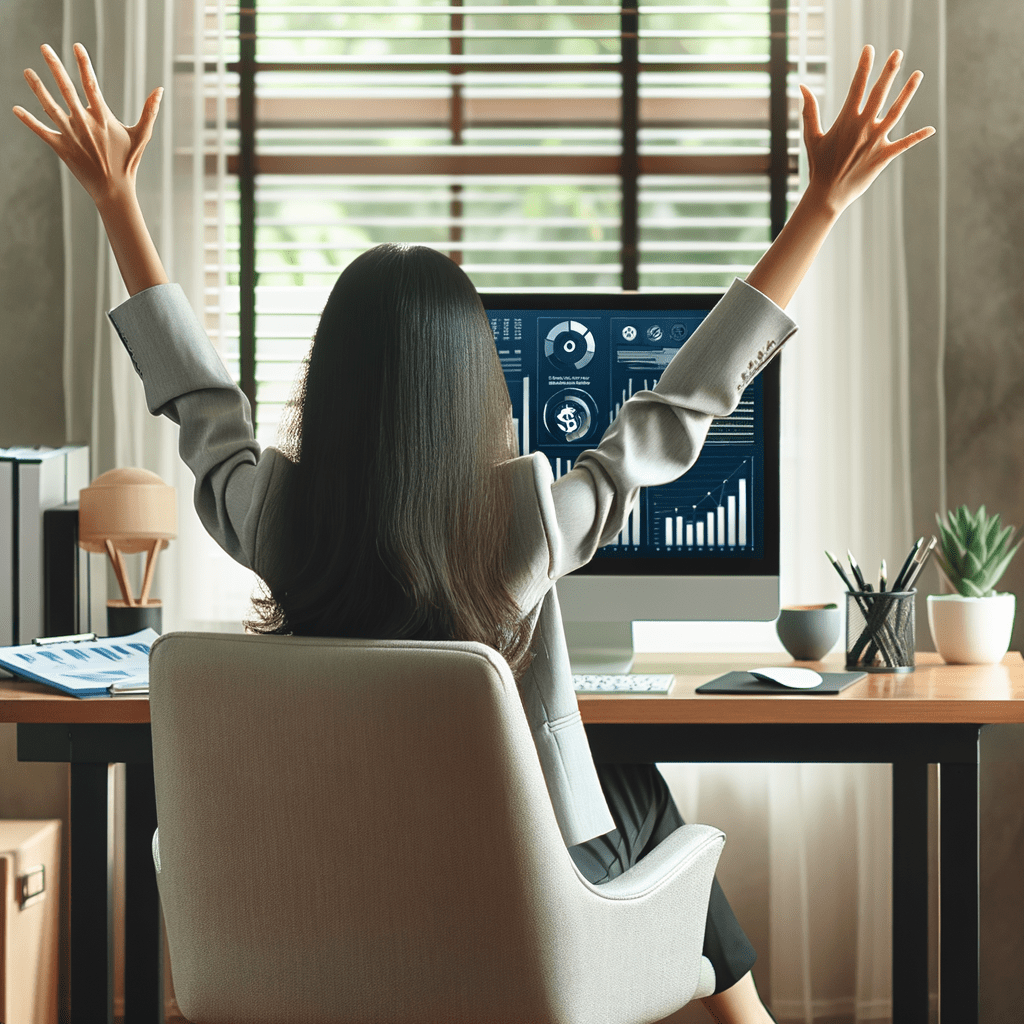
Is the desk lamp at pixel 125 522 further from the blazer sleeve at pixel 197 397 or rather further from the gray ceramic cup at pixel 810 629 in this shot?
the gray ceramic cup at pixel 810 629

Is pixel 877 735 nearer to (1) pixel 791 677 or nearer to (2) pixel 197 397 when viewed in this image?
(1) pixel 791 677

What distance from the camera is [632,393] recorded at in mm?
1801

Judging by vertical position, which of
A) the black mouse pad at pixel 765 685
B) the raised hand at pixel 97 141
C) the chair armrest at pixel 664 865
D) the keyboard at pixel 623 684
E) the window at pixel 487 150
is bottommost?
the chair armrest at pixel 664 865

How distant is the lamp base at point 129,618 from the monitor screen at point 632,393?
682 millimetres

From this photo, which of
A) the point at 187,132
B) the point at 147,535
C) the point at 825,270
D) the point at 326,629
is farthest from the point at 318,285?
the point at 326,629

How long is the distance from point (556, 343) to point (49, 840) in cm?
127

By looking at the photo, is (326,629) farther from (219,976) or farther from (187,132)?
(187,132)

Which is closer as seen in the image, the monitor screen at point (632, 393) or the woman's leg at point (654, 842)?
the woman's leg at point (654, 842)

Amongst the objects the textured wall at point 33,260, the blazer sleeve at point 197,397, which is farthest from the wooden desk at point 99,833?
the textured wall at point 33,260

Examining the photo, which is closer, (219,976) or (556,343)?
(219,976)

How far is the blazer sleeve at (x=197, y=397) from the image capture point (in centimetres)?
106

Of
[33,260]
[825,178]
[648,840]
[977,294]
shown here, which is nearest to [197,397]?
[825,178]

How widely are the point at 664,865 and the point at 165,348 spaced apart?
2.20 feet

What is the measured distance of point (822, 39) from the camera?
2.32m
